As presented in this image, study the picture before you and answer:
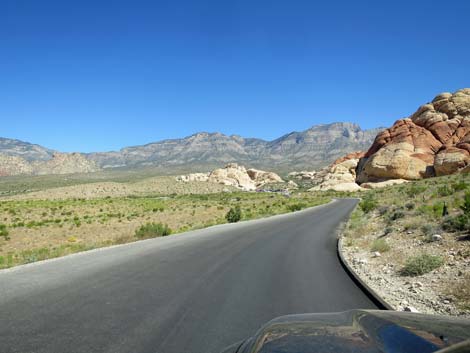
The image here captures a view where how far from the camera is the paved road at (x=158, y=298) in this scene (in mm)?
4922

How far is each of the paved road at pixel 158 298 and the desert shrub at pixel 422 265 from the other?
5.18 ft

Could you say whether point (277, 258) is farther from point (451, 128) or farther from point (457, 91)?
point (457, 91)

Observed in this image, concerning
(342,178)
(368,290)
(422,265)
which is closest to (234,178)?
(342,178)

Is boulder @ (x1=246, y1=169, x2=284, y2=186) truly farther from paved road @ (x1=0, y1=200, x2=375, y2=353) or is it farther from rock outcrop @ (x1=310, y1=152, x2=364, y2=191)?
paved road @ (x1=0, y1=200, x2=375, y2=353)

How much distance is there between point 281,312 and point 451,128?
95129mm

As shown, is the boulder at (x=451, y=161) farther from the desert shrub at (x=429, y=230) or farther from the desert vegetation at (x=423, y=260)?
the desert shrub at (x=429, y=230)

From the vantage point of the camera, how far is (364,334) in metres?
A: 2.81

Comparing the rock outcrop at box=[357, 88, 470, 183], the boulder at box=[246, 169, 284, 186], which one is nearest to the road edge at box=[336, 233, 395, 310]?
the rock outcrop at box=[357, 88, 470, 183]

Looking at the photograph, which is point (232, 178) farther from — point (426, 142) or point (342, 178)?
point (426, 142)

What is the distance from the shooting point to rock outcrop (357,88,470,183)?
79.3 m

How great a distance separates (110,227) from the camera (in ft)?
96.9

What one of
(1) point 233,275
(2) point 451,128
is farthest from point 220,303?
(2) point 451,128

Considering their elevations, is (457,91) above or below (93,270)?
above

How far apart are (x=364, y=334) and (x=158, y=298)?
5.01m
